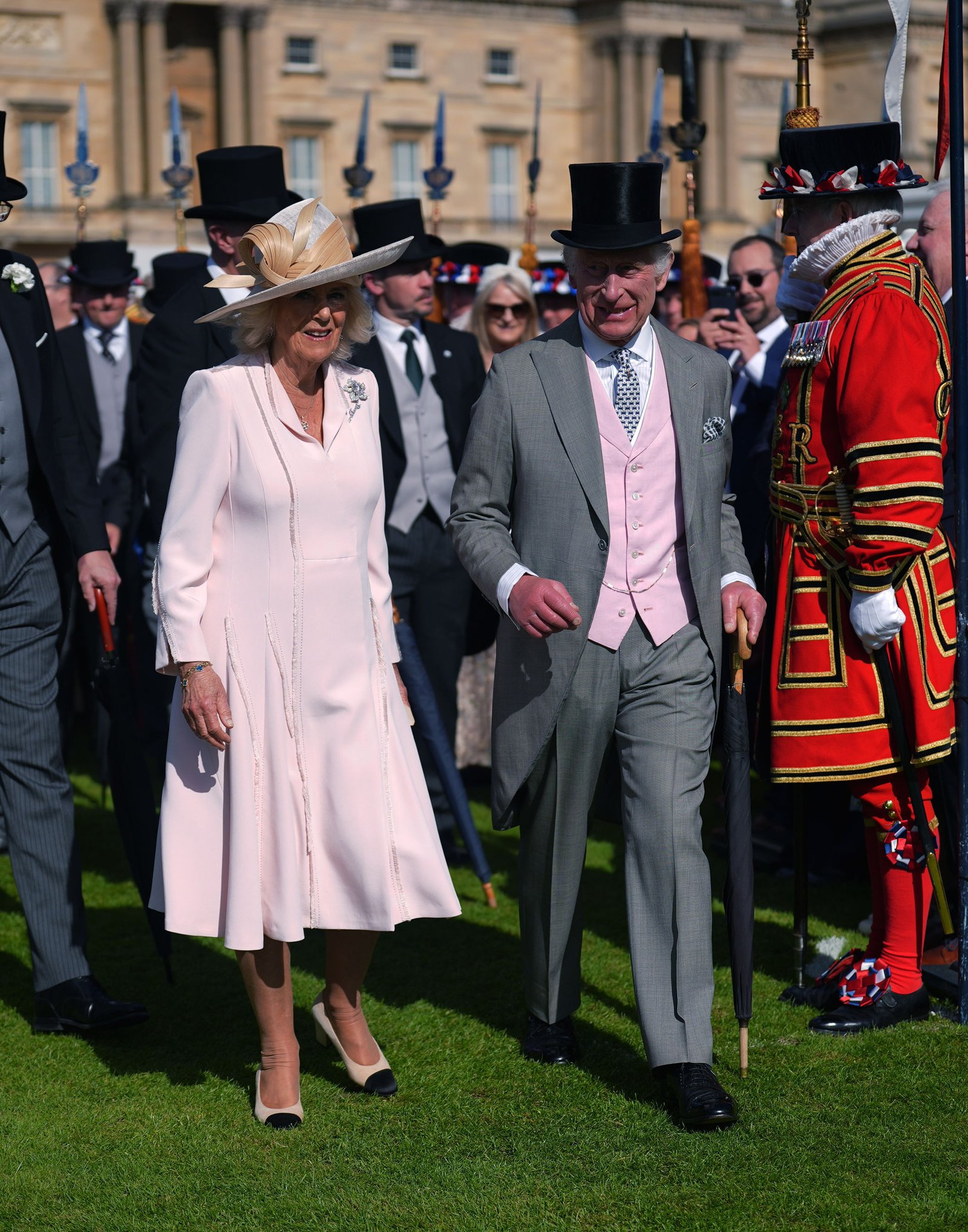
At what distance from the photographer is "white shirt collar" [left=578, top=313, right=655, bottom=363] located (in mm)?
4625

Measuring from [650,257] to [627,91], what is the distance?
5496cm

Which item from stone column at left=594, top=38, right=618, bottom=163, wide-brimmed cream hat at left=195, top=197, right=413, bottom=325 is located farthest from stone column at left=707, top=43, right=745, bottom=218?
wide-brimmed cream hat at left=195, top=197, right=413, bottom=325

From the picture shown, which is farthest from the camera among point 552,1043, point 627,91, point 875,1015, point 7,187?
point 627,91

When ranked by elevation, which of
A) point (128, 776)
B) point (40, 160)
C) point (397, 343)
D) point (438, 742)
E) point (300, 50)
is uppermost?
point (300, 50)

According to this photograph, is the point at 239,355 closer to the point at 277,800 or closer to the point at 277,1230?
the point at 277,800

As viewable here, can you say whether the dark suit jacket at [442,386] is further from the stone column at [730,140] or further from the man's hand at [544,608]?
the stone column at [730,140]

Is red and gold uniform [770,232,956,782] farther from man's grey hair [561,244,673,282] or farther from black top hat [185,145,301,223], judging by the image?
black top hat [185,145,301,223]

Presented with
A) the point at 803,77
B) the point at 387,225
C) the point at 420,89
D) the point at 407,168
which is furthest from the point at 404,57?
the point at 803,77

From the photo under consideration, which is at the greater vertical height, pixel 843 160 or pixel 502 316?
pixel 843 160

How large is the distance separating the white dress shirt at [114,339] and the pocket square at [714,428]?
5.25m

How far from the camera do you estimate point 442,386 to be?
726 cm

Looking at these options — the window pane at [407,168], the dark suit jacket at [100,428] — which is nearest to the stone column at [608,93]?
the window pane at [407,168]

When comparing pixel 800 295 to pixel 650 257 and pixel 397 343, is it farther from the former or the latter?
pixel 397 343

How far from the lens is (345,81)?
53.3 meters
